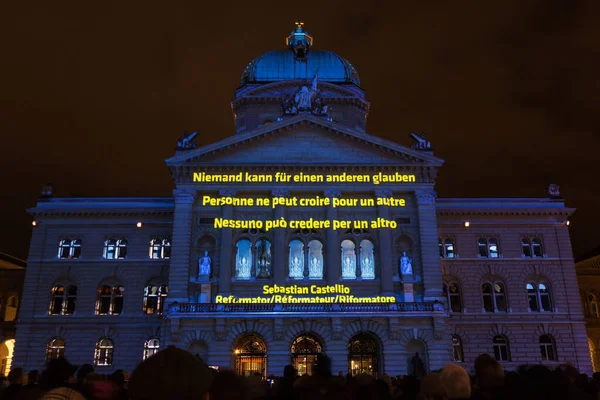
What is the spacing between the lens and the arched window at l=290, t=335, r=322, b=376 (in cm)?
4241

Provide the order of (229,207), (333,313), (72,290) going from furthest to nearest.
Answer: (72,290)
(229,207)
(333,313)

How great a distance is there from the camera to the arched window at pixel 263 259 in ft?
148

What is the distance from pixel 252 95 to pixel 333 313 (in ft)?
96.3

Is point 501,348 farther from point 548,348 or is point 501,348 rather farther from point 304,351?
point 304,351

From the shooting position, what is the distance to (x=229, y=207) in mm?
46031

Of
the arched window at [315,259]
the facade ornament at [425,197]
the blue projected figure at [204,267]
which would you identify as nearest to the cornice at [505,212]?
the facade ornament at [425,197]

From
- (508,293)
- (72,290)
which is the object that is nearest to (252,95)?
(72,290)

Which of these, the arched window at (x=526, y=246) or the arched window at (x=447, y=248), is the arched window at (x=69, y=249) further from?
the arched window at (x=526, y=246)

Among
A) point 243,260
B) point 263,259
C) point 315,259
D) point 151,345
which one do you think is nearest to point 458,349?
point 315,259

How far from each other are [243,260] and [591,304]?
3641 centimetres

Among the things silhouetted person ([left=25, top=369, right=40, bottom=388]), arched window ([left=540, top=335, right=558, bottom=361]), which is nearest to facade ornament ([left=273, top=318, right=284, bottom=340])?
arched window ([left=540, top=335, right=558, bottom=361])

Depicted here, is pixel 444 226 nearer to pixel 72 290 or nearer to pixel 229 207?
pixel 229 207

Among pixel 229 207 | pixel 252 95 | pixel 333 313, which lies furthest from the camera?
pixel 252 95

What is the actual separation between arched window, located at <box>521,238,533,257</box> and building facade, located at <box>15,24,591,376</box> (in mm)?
97
